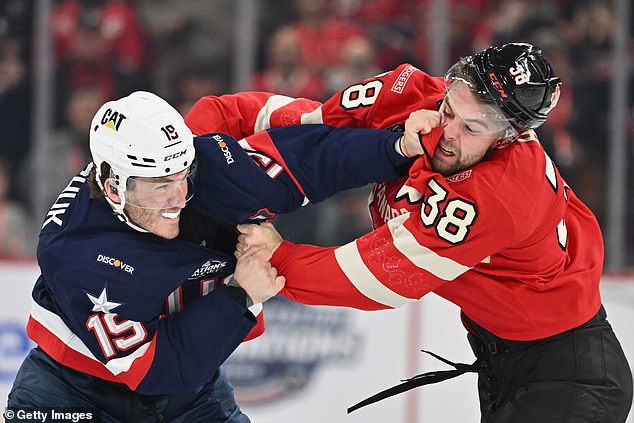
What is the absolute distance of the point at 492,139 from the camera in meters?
2.76

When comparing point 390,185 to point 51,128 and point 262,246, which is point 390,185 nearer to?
point 262,246

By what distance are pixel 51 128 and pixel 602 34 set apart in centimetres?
317

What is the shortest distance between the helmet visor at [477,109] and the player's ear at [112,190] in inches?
37.2

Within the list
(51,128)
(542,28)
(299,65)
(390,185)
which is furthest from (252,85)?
(390,185)

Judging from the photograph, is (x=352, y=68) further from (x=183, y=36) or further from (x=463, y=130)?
(x=463, y=130)

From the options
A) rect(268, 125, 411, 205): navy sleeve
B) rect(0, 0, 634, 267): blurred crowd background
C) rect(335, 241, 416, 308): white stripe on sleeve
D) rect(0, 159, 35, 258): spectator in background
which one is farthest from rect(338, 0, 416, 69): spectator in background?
rect(335, 241, 416, 308): white stripe on sleeve

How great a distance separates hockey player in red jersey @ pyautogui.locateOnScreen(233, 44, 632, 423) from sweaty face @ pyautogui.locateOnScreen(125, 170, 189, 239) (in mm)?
242

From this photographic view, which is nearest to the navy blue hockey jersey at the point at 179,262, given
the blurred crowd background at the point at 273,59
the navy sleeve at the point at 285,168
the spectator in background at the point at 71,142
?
the navy sleeve at the point at 285,168

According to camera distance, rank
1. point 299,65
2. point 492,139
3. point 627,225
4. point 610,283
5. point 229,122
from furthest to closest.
Result: point 299,65
point 627,225
point 610,283
point 229,122
point 492,139

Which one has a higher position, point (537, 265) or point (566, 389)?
point (537, 265)

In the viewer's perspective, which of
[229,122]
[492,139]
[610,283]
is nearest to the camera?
[492,139]

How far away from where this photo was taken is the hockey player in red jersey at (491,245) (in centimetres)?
272

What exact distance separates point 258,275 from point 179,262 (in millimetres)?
227

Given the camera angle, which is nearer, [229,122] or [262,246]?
[262,246]
